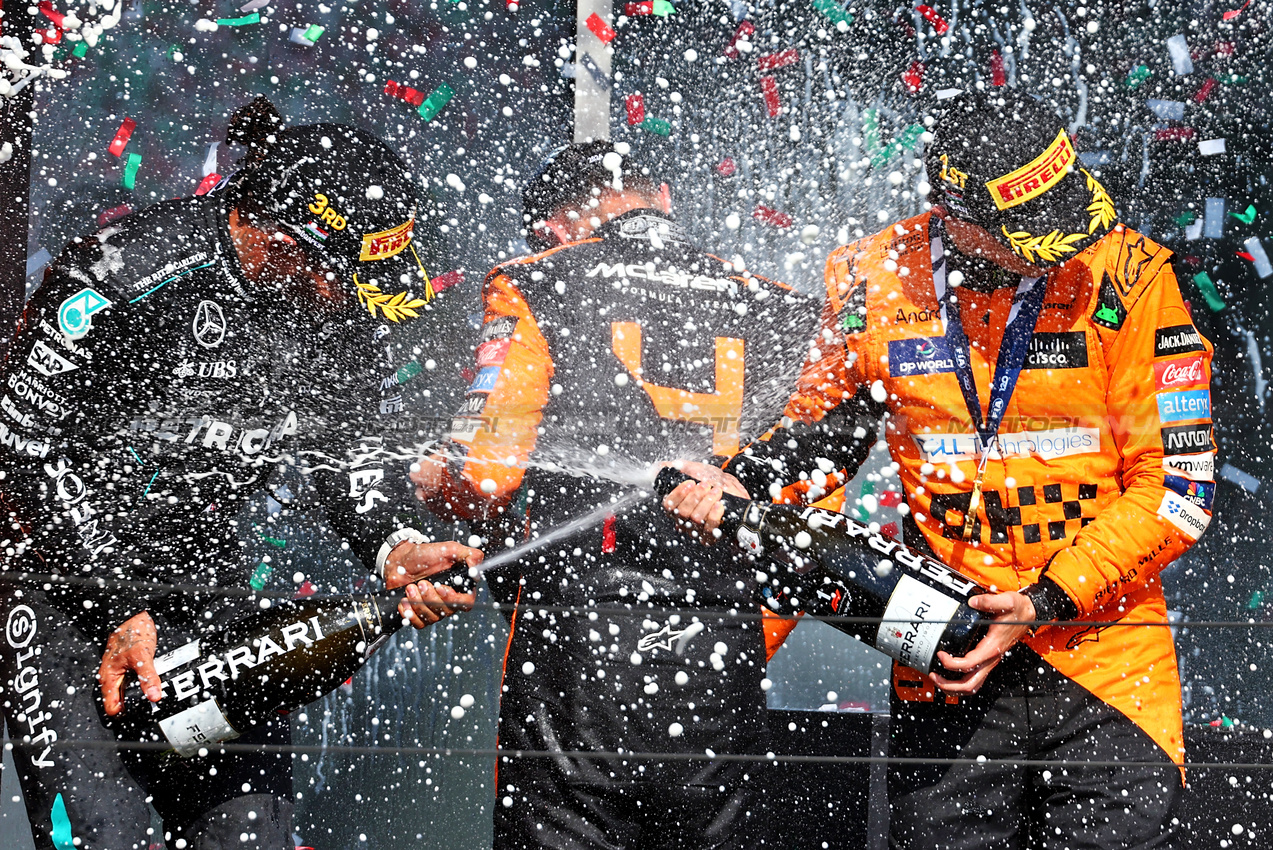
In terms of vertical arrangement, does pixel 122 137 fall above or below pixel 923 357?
above

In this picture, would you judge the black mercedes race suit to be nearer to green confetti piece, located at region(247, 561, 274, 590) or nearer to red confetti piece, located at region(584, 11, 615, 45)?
green confetti piece, located at region(247, 561, 274, 590)

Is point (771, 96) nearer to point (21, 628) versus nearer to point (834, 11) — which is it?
point (834, 11)

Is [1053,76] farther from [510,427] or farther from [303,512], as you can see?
[303,512]

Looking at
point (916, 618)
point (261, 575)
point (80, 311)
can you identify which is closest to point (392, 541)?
point (261, 575)

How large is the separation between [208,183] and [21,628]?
0.72 metres

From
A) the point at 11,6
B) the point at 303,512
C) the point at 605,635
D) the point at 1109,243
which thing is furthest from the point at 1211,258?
the point at 11,6

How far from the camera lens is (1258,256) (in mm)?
1377

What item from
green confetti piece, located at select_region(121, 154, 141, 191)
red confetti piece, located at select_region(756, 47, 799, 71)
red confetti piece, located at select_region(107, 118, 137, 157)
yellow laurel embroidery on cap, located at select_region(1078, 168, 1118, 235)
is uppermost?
red confetti piece, located at select_region(756, 47, 799, 71)

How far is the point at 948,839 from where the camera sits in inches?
46.5

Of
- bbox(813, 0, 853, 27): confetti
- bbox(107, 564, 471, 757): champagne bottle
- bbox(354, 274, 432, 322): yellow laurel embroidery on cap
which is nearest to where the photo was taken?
bbox(107, 564, 471, 757): champagne bottle

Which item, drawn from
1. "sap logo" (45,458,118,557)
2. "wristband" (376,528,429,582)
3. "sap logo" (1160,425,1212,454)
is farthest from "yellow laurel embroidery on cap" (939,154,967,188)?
"sap logo" (45,458,118,557)

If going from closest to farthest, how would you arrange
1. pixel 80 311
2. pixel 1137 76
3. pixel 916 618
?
pixel 916 618 < pixel 80 311 < pixel 1137 76

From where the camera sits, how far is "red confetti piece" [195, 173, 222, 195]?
1.39 metres

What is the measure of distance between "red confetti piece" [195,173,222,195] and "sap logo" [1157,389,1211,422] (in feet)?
4.49
